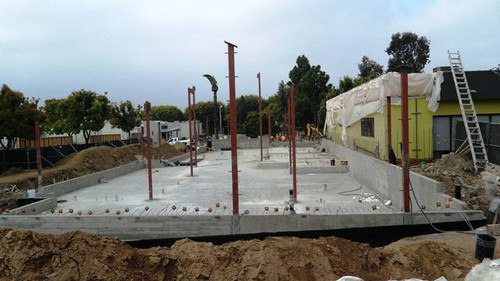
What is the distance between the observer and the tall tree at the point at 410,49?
1951 inches

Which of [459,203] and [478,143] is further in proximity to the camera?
[478,143]

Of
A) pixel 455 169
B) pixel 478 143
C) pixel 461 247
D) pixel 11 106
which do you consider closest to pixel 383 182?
pixel 455 169

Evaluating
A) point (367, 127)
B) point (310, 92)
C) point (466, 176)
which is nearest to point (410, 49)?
point (310, 92)

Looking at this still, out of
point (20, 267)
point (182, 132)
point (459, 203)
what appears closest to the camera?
point (20, 267)

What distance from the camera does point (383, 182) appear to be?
14062 mm

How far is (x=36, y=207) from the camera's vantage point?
12.9 m

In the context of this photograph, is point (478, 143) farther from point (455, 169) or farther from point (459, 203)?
point (459, 203)

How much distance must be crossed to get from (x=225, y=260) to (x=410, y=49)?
51.4 m

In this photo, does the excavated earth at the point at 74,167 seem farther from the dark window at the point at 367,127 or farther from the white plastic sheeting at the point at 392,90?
the dark window at the point at 367,127

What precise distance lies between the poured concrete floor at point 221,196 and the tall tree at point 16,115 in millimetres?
5817

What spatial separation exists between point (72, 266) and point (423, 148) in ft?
49.4

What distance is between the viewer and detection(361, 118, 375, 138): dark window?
19344 mm

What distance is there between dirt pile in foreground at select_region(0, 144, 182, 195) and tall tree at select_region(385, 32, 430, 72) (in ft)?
121

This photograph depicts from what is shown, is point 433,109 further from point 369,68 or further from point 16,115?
point 369,68
